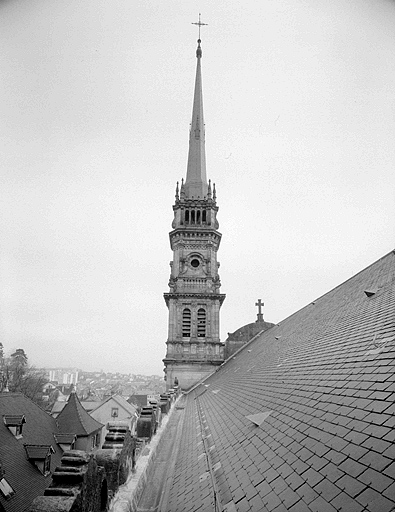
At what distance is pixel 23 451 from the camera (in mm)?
16844

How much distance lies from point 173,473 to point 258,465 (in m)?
3.36

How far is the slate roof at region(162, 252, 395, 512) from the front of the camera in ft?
11.9

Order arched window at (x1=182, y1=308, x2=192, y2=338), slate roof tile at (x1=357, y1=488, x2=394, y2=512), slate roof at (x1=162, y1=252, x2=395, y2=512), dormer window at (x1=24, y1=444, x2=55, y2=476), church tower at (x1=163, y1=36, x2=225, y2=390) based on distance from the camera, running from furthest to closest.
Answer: arched window at (x1=182, y1=308, x2=192, y2=338) < church tower at (x1=163, y1=36, x2=225, y2=390) < dormer window at (x1=24, y1=444, x2=55, y2=476) < slate roof at (x1=162, y1=252, x2=395, y2=512) < slate roof tile at (x1=357, y1=488, x2=394, y2=512)

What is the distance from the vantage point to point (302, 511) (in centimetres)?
366

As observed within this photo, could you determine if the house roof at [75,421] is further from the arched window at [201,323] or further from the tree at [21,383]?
the tree at [21,383]

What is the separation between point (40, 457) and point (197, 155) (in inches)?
1222

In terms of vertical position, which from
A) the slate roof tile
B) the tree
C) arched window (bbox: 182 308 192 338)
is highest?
arched window (bbox: 182 308 192 338)

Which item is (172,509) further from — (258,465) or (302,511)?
(302,511)

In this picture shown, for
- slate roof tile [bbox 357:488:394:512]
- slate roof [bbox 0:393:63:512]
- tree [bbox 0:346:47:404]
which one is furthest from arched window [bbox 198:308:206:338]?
slate roof tile [bbox 357:488:394:512]

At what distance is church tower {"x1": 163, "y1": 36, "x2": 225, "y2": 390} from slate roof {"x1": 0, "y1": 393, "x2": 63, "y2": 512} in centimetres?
1068

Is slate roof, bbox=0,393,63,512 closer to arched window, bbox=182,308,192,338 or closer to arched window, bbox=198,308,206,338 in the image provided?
arched window, bbox=182,308,192,338

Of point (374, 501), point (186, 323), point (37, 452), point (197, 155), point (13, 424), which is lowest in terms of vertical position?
point (37, 452)

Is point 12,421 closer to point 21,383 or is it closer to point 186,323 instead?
point 186,323

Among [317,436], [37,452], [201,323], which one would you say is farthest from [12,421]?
[201,323]
